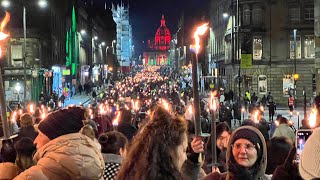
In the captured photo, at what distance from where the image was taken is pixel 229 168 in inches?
177

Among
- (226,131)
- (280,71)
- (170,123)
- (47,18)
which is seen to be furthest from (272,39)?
(170,123)

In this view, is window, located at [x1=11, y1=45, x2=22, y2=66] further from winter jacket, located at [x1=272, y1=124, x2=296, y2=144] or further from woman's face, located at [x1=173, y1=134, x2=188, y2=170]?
woman's face, located at [x1=173, y1=134, x2=188, y2=170]

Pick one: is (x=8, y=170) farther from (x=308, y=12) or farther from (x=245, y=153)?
(x=308, y=12)

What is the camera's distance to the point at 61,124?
426 centimetres

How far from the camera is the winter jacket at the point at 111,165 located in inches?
209

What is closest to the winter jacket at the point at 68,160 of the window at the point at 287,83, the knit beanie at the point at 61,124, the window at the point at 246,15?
the knit beanie at the point at 61,124

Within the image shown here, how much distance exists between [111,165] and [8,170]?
3.50 ft

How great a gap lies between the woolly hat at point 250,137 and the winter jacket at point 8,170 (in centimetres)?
233

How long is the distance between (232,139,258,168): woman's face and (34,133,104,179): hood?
1.10 meters

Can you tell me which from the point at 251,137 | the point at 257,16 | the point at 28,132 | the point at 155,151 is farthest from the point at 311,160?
the point at 257,16

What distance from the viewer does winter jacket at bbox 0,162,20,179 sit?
5.65m

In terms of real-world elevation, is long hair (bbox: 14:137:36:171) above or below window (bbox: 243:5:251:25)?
below

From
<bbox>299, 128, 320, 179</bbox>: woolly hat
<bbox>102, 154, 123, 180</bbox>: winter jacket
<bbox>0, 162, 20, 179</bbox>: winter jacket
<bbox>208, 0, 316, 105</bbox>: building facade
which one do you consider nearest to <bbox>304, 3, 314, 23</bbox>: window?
<bbox>208, 0, 316, 105</bbox>: building facade

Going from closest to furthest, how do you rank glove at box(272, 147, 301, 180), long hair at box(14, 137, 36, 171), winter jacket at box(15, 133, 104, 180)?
winter jacket at box(15, 133, 104, 180) → glove at box(272, 147, 301, 180) → long hair at box(14, 137, 36, 171)
